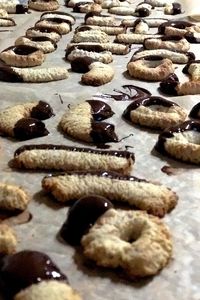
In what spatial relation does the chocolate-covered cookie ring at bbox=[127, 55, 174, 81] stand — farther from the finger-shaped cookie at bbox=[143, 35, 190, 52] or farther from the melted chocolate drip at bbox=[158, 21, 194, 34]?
the melted chocolate drip at bbox=[158, 21, 194, 34]

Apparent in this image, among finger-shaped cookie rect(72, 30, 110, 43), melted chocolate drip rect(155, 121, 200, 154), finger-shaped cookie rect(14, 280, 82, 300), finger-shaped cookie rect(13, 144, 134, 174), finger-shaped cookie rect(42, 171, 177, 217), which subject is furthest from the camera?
finger-shaped cookie rect(72, 30, 110, 43)

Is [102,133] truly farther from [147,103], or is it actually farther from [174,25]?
[174,25]

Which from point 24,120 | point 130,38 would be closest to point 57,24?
point 130,38

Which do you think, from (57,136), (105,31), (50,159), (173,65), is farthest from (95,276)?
(105,31)

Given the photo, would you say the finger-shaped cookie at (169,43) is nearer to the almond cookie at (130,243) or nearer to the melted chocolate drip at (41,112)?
the melted chocolate drip at (41,112)

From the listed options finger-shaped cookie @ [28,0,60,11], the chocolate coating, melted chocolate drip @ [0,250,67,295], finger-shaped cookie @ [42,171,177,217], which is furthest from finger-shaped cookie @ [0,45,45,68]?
melted chocolate drip @ [0,250,67,295]

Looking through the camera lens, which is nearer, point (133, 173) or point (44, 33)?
point (133, 173)
